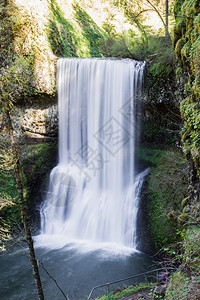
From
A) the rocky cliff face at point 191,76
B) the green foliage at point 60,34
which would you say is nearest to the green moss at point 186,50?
the rocky cliff face at point 191,76

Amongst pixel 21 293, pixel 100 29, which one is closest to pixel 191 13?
pixel 21 293

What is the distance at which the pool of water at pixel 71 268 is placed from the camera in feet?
22.6

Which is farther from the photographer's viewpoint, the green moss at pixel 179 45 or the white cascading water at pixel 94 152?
the white cascading water at pixel 94 152

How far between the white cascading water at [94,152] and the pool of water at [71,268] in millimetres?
929

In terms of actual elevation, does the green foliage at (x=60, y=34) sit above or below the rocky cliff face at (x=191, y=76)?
above

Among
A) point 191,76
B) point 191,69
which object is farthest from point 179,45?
point 191,76

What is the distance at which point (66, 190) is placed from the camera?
11070 mm

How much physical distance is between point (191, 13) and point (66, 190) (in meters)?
8.02

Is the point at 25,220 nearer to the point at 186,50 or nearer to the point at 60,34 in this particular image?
the point at 186,50

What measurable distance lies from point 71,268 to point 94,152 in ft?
18.0

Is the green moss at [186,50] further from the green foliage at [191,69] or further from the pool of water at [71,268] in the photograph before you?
the pool of water at [71,268]

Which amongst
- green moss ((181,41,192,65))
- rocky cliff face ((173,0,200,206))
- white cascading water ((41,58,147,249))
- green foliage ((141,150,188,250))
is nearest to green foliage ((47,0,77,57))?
white cascading water ((41,58,147,249))

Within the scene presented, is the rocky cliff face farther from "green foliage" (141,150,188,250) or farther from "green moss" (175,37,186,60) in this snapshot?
"green foliage" (141,150,188,250)

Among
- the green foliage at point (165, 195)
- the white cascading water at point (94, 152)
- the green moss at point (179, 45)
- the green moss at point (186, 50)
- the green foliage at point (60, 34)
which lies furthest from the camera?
the green foliage at point (60, 34)
